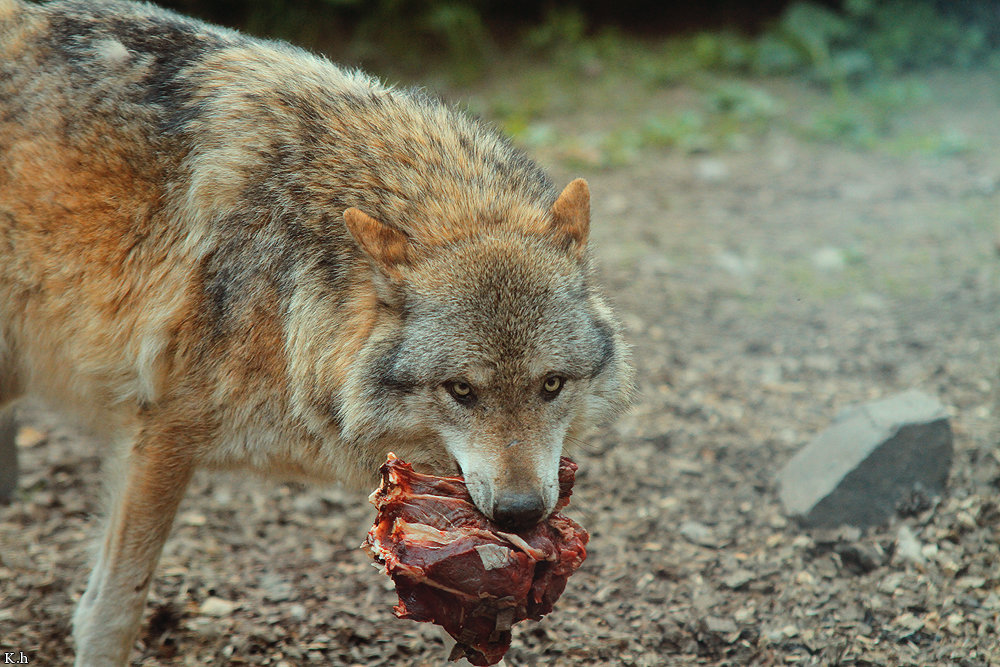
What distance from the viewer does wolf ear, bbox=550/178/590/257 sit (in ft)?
10.7

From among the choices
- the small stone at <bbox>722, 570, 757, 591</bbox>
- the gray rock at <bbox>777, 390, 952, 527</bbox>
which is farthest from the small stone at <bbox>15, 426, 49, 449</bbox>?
the gray rock at <bbox>777, 390, 952, 527</bbox>

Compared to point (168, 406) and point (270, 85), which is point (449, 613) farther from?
point (270, 85)

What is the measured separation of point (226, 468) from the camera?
349cm

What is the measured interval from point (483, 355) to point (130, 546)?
5.07ft

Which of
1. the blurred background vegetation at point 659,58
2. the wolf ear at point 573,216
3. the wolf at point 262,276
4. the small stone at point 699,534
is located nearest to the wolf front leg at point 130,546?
the wolf at point 262,276

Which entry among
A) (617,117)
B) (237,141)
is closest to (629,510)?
(237,141)

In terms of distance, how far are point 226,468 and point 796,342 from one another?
3836 millimetres

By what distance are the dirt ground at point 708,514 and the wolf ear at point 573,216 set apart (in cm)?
157

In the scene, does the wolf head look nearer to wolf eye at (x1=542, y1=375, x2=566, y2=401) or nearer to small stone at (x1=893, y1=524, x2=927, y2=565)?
wolf eye at (x1=542, y1=375, x2=566, y2=401)

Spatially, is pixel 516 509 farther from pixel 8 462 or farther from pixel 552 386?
pixel 8 462

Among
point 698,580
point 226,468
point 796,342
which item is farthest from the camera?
point 796,342

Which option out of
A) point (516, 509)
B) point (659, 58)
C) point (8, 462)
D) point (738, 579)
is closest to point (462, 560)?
point (516, 509)

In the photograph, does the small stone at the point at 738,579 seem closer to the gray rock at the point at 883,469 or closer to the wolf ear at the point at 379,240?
the gray rock at the point at 883,469

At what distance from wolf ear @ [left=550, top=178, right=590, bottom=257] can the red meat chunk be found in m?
0.98
